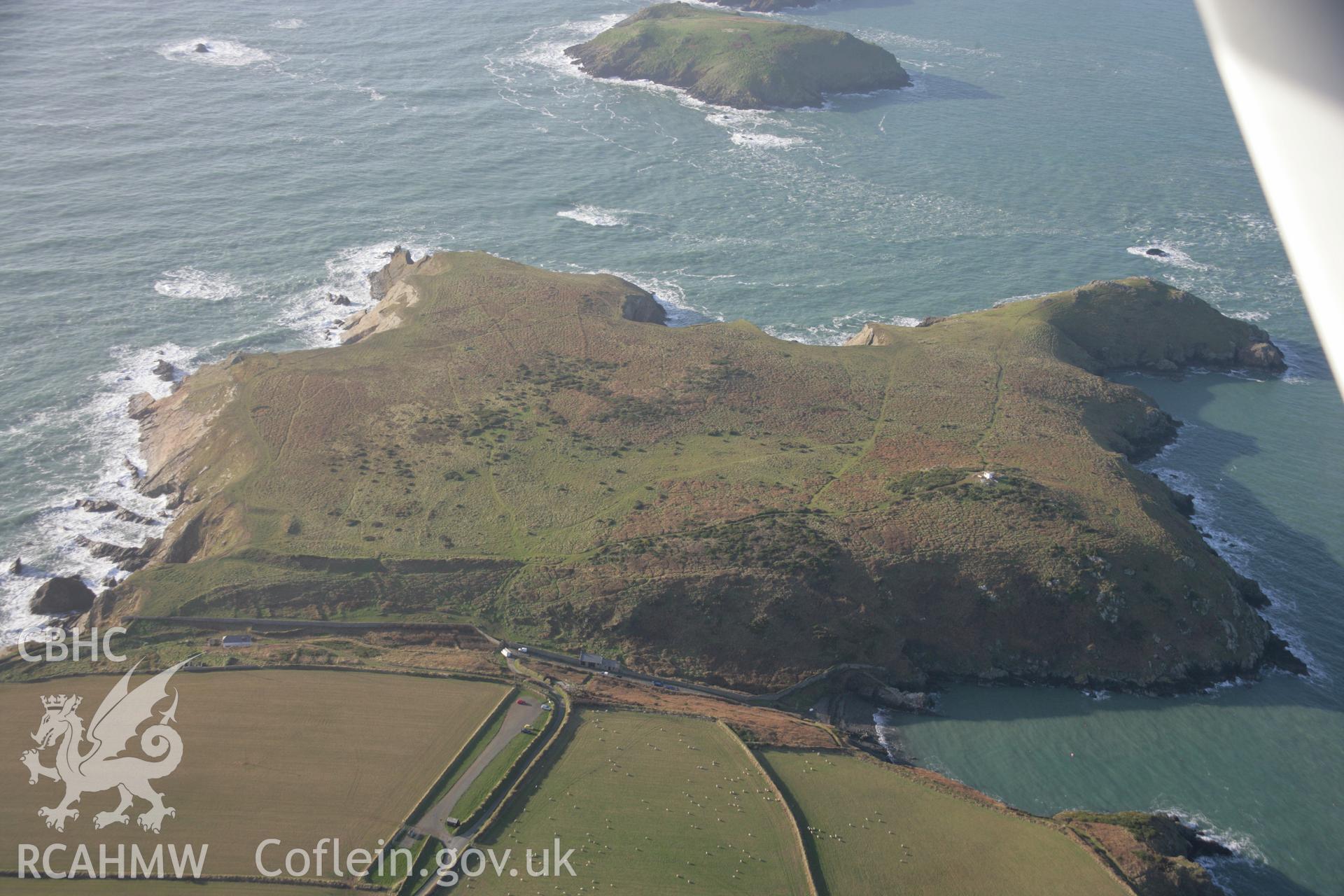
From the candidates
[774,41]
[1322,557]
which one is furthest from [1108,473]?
[774,41]

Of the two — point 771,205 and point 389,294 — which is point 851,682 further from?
point 771,205

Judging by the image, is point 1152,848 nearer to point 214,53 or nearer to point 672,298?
point 672,298

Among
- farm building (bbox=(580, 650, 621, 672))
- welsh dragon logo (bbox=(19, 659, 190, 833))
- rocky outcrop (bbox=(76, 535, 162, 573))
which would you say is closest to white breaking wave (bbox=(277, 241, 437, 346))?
rocky outcrop (bbox=(76, 535, 162, 573))

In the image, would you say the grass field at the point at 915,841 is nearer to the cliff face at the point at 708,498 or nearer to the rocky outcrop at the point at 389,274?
the cliff face at the point at 708,498

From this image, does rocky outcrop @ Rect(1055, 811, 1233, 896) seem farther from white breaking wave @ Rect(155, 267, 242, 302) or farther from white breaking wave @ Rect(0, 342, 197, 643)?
white breaking wave @ Rect(155, 267, 242, 302)

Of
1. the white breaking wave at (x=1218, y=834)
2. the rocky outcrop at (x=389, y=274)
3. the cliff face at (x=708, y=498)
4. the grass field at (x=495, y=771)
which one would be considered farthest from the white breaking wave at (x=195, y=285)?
the white breaking wave at (x=1218, y=834)
